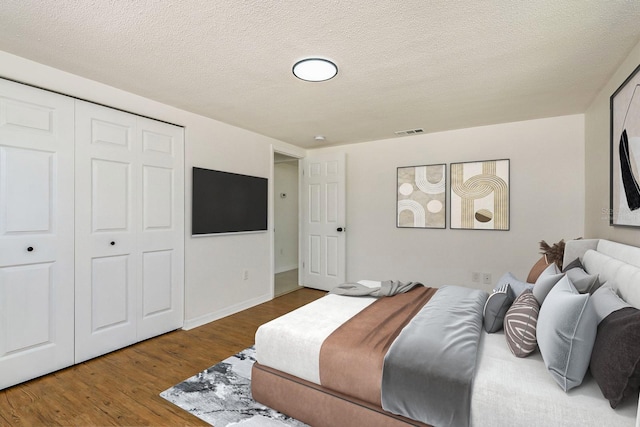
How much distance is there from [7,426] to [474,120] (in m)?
4.64

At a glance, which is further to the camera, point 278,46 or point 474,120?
point 474,120

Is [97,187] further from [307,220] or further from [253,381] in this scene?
[307,220]

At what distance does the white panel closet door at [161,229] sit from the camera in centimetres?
290

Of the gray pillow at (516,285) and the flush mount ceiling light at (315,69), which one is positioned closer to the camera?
the gray pillow at (516,285)

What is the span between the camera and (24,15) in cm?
166

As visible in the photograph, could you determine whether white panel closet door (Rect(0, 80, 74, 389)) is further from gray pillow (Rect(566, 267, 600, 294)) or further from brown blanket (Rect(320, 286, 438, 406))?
gray pillow (Rect(566, 267, 600, 294))

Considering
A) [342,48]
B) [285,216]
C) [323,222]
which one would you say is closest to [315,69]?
[342,48]

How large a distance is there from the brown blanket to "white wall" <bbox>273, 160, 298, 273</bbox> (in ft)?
15.1

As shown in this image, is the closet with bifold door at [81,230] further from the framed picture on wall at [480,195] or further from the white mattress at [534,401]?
the framed picture on wall at [480,195]

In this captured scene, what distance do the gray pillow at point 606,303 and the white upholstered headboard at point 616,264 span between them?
0.22 feet

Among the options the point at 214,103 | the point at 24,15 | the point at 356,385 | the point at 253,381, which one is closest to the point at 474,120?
the point at 214,103

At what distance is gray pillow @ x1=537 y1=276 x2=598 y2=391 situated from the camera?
3.93 feet

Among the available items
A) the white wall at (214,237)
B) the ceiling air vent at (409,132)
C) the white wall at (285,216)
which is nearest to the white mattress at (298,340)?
the white wall at (214,237)

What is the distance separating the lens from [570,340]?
1.22 metres
